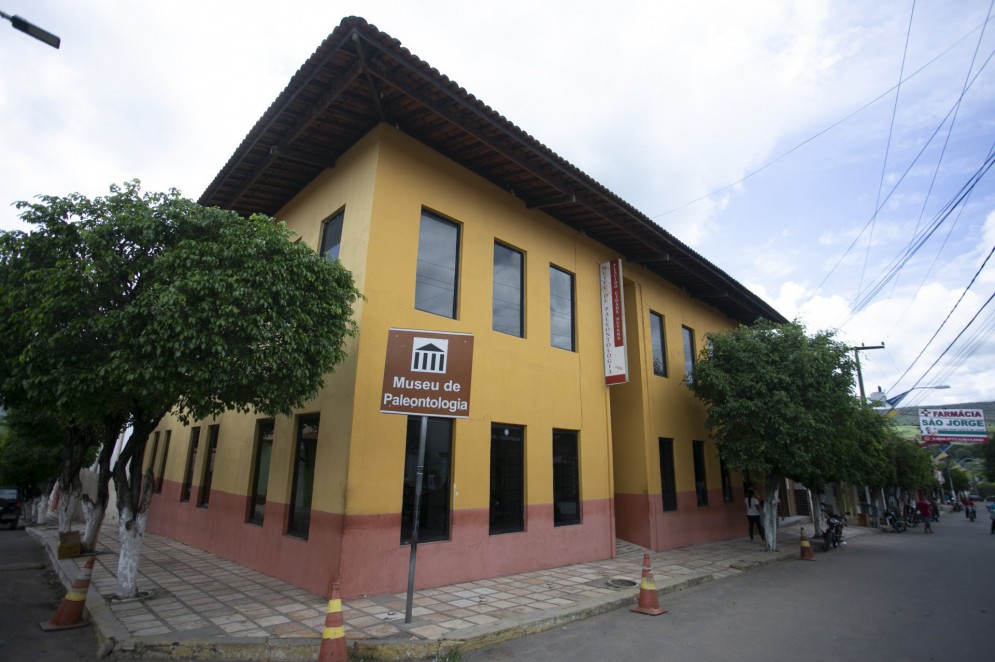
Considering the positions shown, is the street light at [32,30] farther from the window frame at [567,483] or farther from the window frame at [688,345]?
the window frame at [688,345]

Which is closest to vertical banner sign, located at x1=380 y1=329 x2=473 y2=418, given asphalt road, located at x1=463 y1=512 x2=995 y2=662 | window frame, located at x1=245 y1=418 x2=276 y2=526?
asphalt road, located at x1=463 y1=512 x2=995 y2=662

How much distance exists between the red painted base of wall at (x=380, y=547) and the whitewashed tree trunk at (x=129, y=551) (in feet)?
6.30

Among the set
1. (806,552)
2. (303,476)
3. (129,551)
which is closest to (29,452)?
(129,551)

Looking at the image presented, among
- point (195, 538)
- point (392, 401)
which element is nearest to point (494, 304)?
point (392, 401)

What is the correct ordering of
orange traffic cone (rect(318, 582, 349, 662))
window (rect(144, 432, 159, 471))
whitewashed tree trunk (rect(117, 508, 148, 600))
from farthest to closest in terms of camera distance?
window (rect(144, 432, 159, 471)), whitewashed tree trunk (rect(117, 508, 148, 600)), orange traffic cone (rect(318, 582, 349, 662))

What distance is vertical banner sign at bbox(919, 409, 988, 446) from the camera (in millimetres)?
29094

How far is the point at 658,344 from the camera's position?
565 inches

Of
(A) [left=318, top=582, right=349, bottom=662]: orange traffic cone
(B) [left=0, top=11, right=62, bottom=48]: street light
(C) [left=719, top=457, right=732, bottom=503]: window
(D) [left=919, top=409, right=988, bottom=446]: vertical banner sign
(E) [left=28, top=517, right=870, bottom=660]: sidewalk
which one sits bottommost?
(E) [left=28, top=517, right=870, bottom=660]: sidewalk

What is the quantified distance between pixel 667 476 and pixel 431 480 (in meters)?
7.73

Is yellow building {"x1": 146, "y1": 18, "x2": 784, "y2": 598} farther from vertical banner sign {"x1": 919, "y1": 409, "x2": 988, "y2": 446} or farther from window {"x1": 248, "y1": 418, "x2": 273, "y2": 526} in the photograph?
vertical banner sign {"x1": 919, "y1": 409, "x2": 988, "y2": 446}

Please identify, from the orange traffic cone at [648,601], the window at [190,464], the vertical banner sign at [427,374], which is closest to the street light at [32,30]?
the vertical banner sign at [427,374]

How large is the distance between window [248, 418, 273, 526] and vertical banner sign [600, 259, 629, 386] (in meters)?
7.25

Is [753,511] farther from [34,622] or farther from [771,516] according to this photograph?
[34,622]

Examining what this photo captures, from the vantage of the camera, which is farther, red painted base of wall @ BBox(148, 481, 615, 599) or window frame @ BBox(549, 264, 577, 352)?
window frame @ BBox(549, 264, 577, 352)
